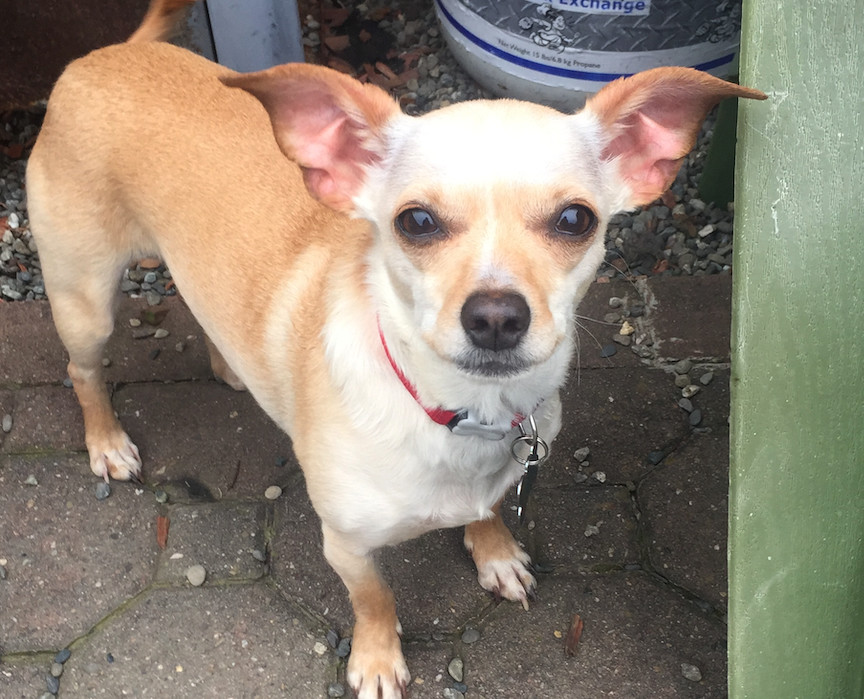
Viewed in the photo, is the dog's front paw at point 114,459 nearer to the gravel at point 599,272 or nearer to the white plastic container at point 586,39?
the gravel at point 599,272

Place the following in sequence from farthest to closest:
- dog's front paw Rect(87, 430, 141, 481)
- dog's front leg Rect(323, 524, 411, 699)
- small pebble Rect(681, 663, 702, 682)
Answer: dog's front paw Rect(87, 430, 141, 481) < small pebble Rect(681, 663, 702, 682) < dog's front leg Rect(323, 524, 411, 699)

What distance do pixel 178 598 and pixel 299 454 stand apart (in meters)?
0.81

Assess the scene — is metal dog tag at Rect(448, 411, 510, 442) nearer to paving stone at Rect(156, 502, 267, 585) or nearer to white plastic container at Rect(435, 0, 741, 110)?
paving stone at Rect(156, 502, 267, 585)

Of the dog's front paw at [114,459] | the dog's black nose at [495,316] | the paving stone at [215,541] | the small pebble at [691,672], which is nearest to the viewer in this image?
the dog's black nose at [495,316]

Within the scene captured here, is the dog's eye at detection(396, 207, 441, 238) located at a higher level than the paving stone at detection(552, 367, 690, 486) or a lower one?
higher

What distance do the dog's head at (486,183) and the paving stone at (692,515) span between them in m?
1.26

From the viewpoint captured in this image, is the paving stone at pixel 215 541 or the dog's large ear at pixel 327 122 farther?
the paving stone at pixel 215 541

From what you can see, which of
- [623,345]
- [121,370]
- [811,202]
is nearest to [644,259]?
[623,345]

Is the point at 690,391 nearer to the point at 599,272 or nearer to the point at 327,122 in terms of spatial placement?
the point at 599,272

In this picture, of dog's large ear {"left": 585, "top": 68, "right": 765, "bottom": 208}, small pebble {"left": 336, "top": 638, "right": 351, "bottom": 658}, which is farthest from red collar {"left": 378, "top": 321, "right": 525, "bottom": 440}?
small pebble {"left": 336, "top": 638, "right": 351, "bottom": 658}

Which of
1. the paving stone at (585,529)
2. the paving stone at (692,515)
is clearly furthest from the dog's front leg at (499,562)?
the paving stone at (692,515)

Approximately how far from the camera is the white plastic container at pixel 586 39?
11.2 feet

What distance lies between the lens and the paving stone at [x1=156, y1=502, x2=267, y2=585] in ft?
8.85

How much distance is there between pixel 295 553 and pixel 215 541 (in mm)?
269
